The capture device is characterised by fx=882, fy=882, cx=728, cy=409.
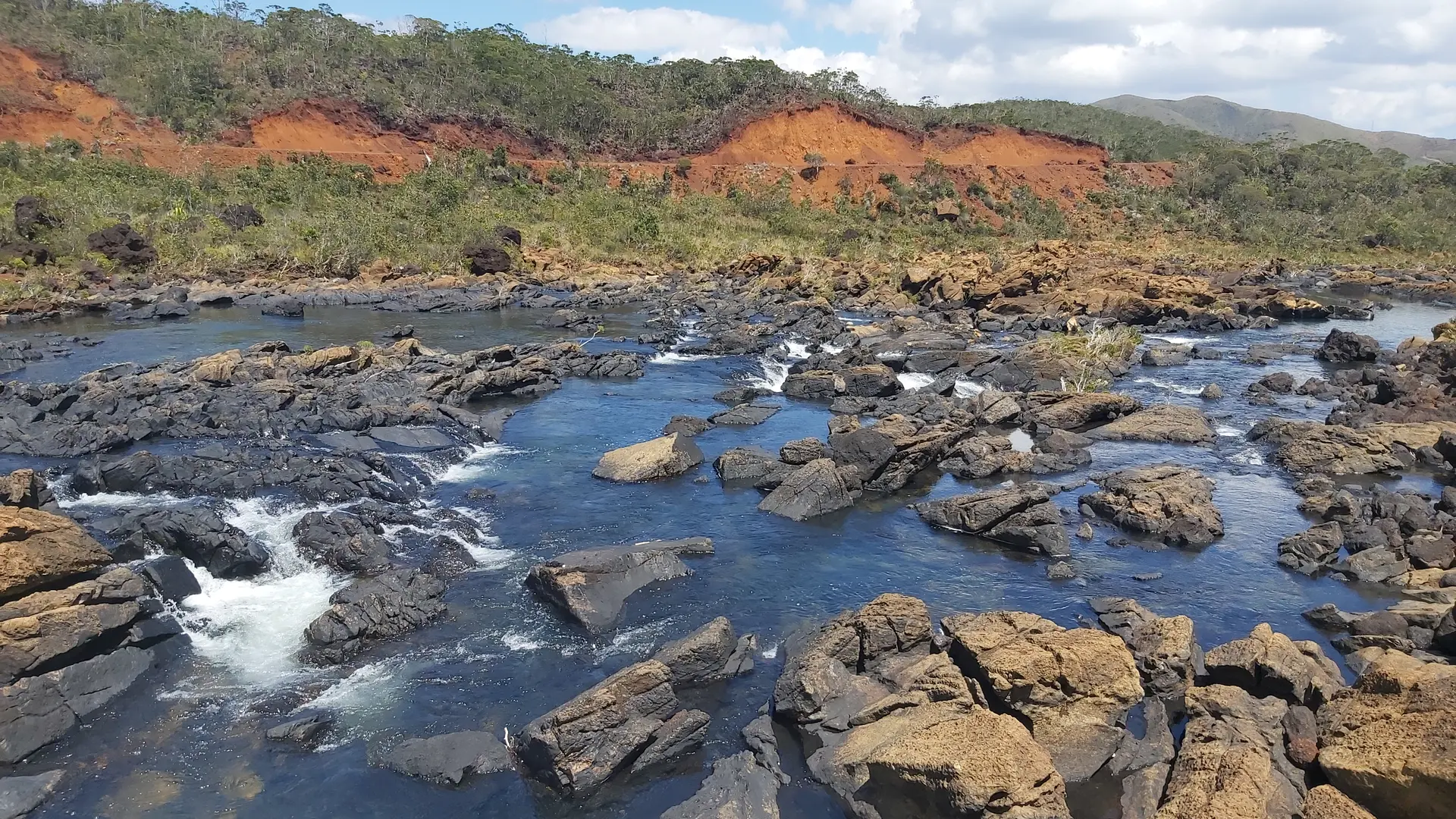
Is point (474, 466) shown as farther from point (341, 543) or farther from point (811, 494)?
point (811, 494)

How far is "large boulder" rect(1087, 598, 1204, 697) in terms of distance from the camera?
37.0 ft

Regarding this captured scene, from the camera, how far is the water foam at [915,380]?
2777 centimetres

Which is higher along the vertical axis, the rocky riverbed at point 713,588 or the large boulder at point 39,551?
the large boulder at point 39,551

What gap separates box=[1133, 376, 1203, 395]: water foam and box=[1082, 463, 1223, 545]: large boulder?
945 centimetres

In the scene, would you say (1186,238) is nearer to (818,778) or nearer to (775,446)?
(775,446)

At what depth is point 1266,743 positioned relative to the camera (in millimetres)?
9367

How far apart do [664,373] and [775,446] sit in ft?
28.2

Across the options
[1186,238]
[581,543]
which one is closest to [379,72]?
[1186,238]

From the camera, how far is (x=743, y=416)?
2380 centimetres

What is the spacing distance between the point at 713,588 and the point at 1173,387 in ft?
67.1

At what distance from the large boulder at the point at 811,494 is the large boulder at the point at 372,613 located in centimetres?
678

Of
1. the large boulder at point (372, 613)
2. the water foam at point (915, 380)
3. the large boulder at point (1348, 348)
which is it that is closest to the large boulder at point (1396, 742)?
the large boulder at point (372, 613)

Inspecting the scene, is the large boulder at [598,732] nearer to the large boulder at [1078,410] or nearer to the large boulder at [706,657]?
the large boulder at [706,657]

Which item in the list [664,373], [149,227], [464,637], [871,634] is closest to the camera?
[871,634]
